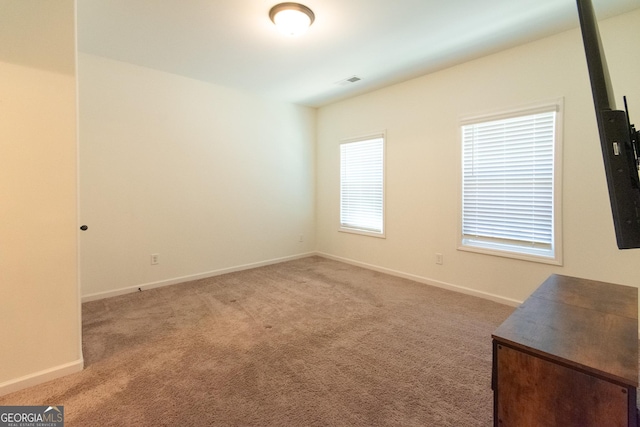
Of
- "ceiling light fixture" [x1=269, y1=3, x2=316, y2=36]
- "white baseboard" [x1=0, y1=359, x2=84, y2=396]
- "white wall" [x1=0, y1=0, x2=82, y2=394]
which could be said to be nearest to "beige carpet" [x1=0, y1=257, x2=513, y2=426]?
"white baseboard" [x1=0, y1=359, x2=84, y2=396]

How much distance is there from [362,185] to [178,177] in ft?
8.75

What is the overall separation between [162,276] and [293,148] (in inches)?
111

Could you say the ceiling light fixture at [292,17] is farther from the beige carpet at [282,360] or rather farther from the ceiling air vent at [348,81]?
the beige carpet at [282,360]

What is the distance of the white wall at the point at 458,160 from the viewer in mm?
2566

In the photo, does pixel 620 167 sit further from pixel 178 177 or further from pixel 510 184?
pixel 178 177

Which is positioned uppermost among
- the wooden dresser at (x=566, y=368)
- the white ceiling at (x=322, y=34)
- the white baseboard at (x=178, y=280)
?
the white ceiling at (x=322, y=34)

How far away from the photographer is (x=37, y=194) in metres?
1.86

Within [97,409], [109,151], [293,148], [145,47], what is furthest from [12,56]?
[293,148]

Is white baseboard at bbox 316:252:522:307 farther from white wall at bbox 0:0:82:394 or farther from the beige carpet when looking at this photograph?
white wall at bbox 0:0:82:394

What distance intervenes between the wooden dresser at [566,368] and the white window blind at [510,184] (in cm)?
180

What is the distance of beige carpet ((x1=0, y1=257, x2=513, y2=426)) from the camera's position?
165 centimetres

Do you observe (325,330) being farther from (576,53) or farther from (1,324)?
(576,53)

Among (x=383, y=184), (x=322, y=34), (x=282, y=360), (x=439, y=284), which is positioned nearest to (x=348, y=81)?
(x=322, y=34)

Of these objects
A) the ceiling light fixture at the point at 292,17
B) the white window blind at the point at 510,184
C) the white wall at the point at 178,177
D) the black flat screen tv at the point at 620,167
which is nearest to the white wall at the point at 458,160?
the white window blind at the point at 510,184
